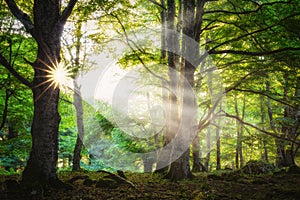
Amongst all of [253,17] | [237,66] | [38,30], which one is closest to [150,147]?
[237,66]

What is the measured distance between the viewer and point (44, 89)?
559 cm

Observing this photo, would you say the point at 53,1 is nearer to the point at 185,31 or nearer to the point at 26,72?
the point at 185,31

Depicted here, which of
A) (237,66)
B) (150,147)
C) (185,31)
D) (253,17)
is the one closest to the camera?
(253,17)

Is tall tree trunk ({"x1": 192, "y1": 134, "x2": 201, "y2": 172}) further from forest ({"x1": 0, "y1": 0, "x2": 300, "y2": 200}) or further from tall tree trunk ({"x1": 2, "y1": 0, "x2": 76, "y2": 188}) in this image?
tall tree trunk ({"x1": 2, "y1": 0, "x2": 76, "y2": 188})

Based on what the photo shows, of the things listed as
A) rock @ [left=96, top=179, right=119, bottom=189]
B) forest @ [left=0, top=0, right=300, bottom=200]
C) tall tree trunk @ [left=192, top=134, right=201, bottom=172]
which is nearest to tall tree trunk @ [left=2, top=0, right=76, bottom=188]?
forest @ [left=0, top=0, right=300, bottom=200]

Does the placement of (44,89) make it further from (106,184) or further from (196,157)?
(196,157)

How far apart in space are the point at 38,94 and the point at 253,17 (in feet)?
23.9

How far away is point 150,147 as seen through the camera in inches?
Result: 590

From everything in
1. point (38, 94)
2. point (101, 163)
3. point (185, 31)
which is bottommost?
point (101, 163)

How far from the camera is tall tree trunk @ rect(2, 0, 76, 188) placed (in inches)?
209

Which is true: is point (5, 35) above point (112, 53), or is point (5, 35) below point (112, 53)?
below

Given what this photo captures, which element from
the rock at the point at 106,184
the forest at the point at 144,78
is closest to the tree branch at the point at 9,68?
the forest at the point at 144,78

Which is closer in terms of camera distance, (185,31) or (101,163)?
(185,31)

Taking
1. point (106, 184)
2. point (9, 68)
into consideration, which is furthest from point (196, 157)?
point (9, 68)
